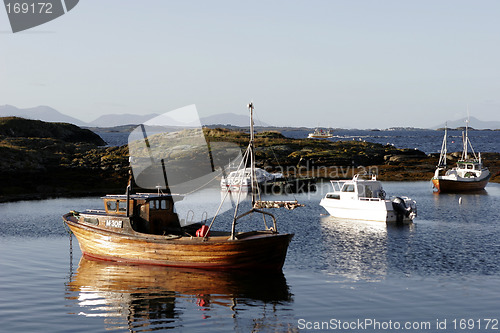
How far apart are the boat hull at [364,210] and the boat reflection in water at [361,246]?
551 mm

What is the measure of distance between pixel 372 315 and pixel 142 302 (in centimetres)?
1052

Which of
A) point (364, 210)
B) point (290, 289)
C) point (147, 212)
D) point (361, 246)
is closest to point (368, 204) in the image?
point (364, 210)

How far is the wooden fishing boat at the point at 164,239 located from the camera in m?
30.8

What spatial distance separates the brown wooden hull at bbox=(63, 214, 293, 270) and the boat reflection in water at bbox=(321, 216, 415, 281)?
3786 mm

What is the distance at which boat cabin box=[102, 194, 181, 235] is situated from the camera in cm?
3434

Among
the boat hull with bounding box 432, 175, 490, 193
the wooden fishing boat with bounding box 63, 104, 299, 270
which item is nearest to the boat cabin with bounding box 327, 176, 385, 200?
the wooden fishing boat with bounding box 63, 104, 299, 270

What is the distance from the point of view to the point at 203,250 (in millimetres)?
31219

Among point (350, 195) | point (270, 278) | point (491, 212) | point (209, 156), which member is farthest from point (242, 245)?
point (209, 156)

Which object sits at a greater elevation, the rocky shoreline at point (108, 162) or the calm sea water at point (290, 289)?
the rocky shoreline at point (108, 162)

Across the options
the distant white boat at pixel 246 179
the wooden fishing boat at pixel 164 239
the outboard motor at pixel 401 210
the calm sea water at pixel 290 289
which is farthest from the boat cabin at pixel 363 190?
the distant white boat at pixel 246 179

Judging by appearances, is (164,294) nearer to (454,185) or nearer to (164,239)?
(164,239)

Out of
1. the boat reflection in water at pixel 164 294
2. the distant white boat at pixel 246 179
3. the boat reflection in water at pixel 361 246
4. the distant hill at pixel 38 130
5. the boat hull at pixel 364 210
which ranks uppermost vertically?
the distant hill at pixel 38 130

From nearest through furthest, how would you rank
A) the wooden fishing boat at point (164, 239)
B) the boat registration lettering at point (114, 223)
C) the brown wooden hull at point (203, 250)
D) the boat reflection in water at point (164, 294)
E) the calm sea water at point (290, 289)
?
the calm sea water at point (290, 289)
the boat reflection in water at point (164, 294)
the brown wooden hull at point (203, 250)
the wooden fishing boat at point (164, 239)
the boat registration lettering at point (114, 223)

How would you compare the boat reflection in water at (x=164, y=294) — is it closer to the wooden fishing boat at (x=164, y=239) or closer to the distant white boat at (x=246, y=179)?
the wooden fishing boat at (x=164, y=239)
